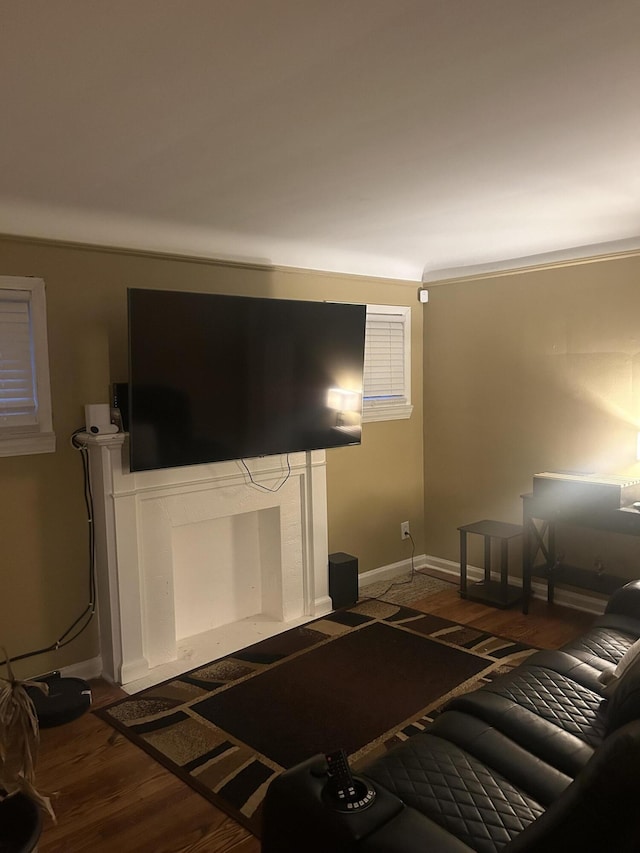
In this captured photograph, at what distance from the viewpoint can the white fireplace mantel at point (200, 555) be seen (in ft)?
10.9

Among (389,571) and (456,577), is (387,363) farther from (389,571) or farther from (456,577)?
(456,577)

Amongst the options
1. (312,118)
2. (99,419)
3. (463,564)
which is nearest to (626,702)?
(312,118)

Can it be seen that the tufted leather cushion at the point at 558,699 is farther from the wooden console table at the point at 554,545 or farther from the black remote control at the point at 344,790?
the wooden console table at the point at 554,545

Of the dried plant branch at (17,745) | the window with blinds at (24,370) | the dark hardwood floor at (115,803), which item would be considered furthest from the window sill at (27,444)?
the dried plant branch at (17,745)

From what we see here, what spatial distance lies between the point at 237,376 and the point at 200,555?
3.80ft

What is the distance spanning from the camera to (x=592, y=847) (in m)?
1.25

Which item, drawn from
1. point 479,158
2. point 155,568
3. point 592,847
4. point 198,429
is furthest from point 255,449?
point 592,847

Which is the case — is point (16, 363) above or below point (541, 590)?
above

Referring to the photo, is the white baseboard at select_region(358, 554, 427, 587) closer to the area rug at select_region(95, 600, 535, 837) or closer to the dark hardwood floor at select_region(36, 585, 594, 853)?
the area rug at select_region(95, 600, 535, 837)

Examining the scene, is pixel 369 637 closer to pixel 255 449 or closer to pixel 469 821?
pixel 255 449

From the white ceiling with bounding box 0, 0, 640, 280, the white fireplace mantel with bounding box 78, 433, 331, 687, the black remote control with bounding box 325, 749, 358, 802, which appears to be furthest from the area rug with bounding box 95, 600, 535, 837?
the white ceiling with bounding box 0, 0, 640, 280

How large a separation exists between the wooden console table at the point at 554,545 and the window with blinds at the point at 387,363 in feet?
3.94

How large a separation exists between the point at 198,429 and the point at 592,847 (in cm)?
251

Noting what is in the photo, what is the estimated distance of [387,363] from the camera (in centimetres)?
479
